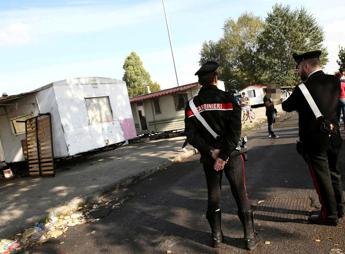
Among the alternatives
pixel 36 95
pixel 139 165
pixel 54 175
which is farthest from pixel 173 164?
pixel 36 95

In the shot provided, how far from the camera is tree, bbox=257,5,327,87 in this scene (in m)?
52.7

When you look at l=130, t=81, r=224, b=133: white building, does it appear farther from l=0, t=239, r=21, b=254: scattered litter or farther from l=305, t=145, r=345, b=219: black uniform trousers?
l=305, t=145, r=345, b=219: black uniform trousers

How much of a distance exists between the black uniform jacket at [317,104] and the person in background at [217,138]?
80cm

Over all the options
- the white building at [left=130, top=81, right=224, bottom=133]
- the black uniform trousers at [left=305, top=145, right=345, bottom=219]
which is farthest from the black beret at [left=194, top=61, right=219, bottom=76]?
the white building at [left=130, top=81, right=224, bottom=133]

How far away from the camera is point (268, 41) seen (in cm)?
5447

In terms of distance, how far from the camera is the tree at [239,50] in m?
58.8

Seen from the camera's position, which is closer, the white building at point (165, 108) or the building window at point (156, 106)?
the white building at point (165, 108)

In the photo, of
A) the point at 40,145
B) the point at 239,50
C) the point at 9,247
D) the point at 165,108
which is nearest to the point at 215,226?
the point at 9,247

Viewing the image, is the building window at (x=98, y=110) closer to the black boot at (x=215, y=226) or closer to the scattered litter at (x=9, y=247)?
the scattered litter at (x=9, y=247)

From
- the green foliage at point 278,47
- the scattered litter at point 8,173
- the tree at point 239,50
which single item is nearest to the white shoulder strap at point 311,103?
the scattered litter at point 8,173

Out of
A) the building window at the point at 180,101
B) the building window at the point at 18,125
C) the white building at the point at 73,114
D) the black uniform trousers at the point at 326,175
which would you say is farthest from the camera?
the building window at the point at 180,101

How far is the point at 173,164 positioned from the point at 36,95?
5263mm

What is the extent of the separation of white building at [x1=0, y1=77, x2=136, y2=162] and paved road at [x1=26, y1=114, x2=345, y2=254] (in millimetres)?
4871

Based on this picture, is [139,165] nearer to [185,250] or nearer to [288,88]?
[185,250]
